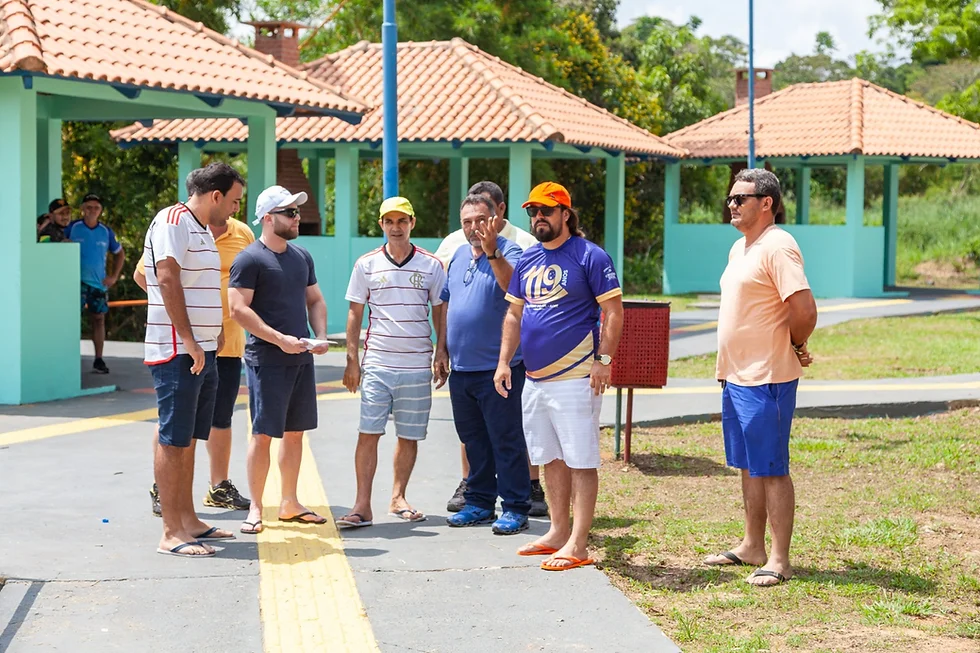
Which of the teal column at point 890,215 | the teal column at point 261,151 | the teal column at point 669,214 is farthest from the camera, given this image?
the teal column at point 890,215

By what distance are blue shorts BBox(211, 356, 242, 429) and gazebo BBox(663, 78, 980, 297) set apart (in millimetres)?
21814

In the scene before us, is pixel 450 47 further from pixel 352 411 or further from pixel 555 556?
pixel 555 556

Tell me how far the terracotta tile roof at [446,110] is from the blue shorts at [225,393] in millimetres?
12487

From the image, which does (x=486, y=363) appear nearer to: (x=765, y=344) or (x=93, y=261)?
(x=765, y=344)

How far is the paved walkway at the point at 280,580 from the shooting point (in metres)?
5.37

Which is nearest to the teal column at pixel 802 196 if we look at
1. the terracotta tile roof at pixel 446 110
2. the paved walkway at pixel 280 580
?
the terracotta tile roof at pixel 446 110

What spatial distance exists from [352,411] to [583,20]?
24.6m

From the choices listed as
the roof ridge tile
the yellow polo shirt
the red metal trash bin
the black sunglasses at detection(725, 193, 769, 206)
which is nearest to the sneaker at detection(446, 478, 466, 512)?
the yellow polo shirt

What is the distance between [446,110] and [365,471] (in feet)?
47.4

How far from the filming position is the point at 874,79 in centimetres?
7206

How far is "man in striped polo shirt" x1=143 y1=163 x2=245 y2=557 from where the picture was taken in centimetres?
660

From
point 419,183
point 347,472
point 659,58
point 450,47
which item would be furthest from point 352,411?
point 659,58

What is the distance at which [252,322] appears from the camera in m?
7.07

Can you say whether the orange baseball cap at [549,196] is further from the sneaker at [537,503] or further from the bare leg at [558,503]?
the sneaker at [537,503]
